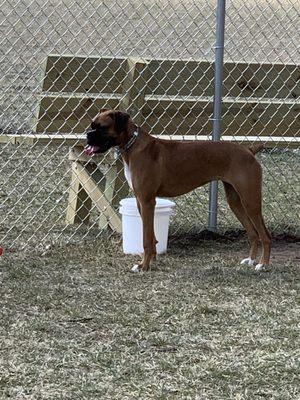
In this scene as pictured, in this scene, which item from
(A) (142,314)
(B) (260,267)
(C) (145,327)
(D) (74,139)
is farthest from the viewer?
(D) (74,139)

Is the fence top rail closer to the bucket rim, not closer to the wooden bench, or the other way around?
the wooden bench

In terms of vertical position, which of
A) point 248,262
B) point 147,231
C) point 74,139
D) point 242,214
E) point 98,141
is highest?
point 98,141

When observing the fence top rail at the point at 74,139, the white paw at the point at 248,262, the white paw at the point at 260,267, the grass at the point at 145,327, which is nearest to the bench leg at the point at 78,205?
the fence top rail at the point at 74,139

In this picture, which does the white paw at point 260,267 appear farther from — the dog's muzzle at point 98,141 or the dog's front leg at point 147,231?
the dog's muzzle at point 98,141

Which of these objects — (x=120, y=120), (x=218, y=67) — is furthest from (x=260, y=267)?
(x=218, y=67)

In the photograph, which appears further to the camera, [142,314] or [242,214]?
[242,214]

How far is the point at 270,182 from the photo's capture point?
8453 mm

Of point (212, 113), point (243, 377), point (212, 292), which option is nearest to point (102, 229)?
point (212, 113)

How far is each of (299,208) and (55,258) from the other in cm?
260

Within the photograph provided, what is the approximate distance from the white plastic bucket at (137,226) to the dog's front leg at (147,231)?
29 centimetres

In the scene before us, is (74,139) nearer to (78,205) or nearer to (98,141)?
(78,205)

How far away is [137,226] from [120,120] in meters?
0.78

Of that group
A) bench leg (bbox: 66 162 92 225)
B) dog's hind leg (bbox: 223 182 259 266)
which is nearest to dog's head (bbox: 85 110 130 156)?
dog's hind leg (bbox: 223 182 259 266)

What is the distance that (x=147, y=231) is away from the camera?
5.41m
